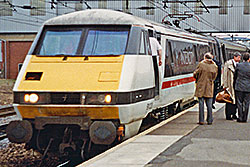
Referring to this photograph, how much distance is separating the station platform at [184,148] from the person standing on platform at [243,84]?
480 millimetres

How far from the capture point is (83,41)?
29.8 ft

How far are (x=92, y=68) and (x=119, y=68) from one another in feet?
1.58

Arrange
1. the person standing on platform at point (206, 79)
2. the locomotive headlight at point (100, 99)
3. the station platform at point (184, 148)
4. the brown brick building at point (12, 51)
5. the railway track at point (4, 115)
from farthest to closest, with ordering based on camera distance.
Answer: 1. the brown brick building at point (12, 51)
2. the railway track at point (4, 115)
3. the person standing on platform at point (206, 79)
4. the locomotive headlight at point (100, 99)
5. the station platform at point (184, 148)

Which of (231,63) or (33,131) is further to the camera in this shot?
(231,63)

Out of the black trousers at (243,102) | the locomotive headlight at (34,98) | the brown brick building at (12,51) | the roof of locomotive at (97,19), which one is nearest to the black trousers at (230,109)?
the black trousers at (243,102)

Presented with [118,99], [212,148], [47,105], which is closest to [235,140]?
[212,148]

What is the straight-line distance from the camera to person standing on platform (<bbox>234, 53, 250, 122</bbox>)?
418 inches

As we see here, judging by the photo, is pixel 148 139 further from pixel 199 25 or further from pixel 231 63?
pixel 199 25

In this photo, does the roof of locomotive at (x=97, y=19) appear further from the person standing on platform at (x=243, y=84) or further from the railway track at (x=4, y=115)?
the railway track at (x=4, y=115)

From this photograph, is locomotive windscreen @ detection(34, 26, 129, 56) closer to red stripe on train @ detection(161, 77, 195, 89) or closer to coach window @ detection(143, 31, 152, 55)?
coach window @ detection(143, 31, 152, 55)

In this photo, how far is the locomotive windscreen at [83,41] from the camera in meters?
8.90

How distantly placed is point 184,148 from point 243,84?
138 inches

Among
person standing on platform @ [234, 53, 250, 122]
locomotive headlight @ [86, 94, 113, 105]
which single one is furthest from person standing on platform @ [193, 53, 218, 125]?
locomotive headlight @ [86, 94, 113, 105]

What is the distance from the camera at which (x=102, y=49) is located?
8.91m
